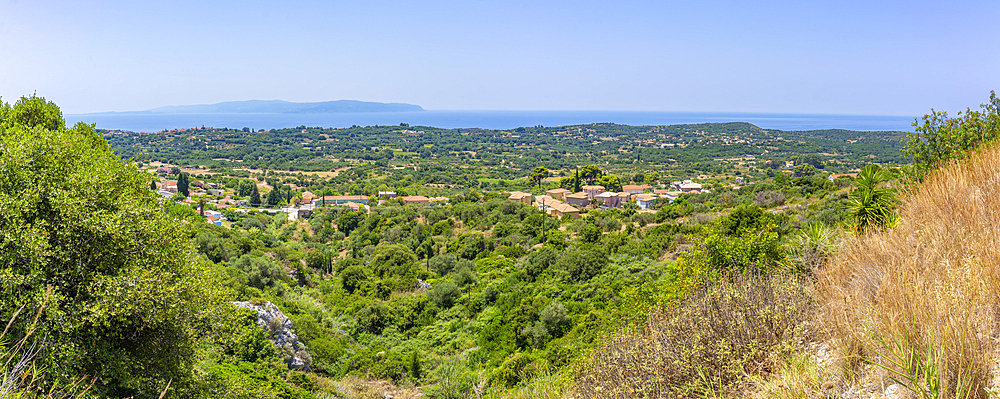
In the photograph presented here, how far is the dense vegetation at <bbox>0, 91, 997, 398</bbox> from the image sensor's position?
373 centimetres

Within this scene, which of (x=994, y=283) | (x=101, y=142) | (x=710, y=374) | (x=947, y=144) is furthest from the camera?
(x=101, y=142)

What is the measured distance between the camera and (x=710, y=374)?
3506 mm

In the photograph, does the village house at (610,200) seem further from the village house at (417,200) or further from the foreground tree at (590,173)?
the village house at (417,200)

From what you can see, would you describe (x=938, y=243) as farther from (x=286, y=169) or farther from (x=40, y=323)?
(x=286, y=169)

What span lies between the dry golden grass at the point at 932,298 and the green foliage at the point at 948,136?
149 inches

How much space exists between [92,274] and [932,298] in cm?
806

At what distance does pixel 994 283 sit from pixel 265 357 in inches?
429

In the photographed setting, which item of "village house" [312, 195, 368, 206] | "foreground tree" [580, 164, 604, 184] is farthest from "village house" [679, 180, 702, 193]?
"village house" [312, 195, 368, 206]

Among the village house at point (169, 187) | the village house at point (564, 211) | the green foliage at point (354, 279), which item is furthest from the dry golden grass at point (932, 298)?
the village house at point (169, 187)

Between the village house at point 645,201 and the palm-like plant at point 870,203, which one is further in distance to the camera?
the village house at point 645,201

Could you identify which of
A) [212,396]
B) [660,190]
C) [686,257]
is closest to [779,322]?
[686,257]

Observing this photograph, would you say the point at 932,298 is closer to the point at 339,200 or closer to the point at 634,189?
the point at 339,200

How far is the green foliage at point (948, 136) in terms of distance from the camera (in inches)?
294

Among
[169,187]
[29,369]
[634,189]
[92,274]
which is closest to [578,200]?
[634,189]
